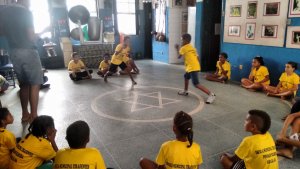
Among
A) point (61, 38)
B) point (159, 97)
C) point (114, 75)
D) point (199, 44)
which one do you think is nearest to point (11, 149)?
point (159, 97)

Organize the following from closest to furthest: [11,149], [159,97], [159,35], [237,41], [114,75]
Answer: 1. [11,149]
2. [159,97]
3. [237,41]
4. [114,75]
5. [159,35]

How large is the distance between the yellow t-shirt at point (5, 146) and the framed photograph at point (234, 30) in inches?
222

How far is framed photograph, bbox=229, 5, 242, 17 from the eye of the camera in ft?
20.1

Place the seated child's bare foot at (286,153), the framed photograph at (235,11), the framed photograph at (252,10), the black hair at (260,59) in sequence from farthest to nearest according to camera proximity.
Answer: the framed photograph at (235,11) < the framed photograph at (252,10) < the black hair at (260,59) < the seated child's bare foot at (286,153)

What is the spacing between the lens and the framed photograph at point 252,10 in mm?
5765

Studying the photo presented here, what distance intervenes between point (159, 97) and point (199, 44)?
333 centimetres

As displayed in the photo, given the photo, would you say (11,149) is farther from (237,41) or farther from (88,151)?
(237,41)

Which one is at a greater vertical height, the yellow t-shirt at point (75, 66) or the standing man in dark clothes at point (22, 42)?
the standing man in dark clothes at point (22, 42)

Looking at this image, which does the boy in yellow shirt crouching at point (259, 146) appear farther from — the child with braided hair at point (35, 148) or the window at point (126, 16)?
the window at point (126, 16)

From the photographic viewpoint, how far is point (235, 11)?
6.25 m

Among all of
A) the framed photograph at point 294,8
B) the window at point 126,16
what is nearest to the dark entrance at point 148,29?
the window at point 126,16

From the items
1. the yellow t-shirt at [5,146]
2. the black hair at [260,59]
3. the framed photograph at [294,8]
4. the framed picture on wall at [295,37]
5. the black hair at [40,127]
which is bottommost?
the yellow t-shirt at [5,146]

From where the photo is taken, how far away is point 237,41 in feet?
20.8

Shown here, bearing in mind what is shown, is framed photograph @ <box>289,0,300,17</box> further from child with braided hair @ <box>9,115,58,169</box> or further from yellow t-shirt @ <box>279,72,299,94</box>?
child with braided hair @ <box>9,115,58,169</box>
